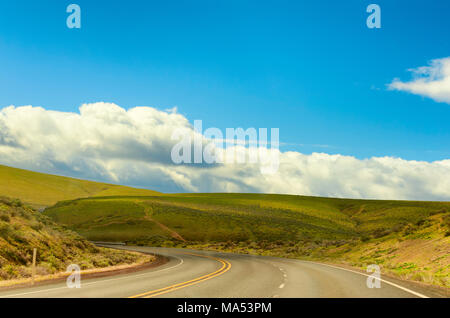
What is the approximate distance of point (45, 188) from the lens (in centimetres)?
14675

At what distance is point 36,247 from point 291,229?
2284 inches

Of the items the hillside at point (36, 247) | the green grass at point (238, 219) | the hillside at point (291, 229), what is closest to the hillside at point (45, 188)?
the green grass at point (238, 219)

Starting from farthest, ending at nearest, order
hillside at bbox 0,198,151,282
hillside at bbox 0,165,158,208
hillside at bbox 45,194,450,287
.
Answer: hillside at bbox 0,165,158,208
hillside at bbox 45,194,450,287
hillside at bbox 0,198,151,282

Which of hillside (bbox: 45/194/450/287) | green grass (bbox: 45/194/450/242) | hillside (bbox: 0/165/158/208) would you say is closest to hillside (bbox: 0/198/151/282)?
hillside (bbox: 45/194/450/287)

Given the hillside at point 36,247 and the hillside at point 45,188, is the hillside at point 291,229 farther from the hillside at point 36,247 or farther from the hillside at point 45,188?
the hillside at point 45,188

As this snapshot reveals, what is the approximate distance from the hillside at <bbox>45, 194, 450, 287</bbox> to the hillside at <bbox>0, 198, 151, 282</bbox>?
18.7 metres

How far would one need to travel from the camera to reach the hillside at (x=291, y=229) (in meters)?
31.6

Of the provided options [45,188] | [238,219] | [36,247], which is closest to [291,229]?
[238,219]

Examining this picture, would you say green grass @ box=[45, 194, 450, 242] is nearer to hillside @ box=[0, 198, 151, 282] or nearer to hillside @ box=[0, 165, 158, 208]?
hillside @ box=[0, 165, 158, 208]

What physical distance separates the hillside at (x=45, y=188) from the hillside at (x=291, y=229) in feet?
105

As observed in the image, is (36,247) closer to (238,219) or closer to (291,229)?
(291,229)

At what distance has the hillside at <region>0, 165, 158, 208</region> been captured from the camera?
12862cm

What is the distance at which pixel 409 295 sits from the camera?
45.0ft
